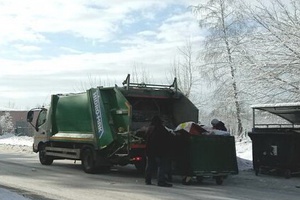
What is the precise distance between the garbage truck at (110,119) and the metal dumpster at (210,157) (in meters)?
1.71

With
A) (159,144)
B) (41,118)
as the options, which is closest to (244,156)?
(159,144)

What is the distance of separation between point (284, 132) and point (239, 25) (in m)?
13.4

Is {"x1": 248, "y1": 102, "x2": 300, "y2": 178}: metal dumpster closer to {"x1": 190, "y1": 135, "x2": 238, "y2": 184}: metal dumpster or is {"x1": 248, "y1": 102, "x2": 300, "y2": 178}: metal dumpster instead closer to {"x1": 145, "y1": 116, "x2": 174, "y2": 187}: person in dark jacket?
{"x1": 190, "y1": 135, "x2": 238, "y2": 184}: metal dumpster

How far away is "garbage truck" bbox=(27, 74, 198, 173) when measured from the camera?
44.3 ft

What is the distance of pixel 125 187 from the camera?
38.6ft

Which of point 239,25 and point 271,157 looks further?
point 239,25

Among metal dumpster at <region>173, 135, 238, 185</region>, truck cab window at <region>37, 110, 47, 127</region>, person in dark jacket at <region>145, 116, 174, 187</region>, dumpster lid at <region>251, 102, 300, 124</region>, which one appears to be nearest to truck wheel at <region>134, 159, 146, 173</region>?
person in dark jacket at <region>145, 116, 174, 187</region>

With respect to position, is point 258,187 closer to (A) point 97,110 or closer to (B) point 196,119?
(B) point 196,119

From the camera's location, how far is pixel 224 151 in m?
12.6

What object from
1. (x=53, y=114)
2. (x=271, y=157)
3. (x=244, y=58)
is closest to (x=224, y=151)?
(x=271, y=157)

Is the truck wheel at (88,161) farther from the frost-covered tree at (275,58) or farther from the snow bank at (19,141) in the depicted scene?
the snow bank at (19,141)

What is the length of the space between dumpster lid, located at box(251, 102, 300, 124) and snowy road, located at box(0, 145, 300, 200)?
6.90ft

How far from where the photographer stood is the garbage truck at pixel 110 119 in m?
13.5

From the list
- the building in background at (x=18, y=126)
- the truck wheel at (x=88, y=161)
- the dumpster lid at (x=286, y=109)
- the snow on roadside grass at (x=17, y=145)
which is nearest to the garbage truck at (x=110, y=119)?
the truck wheel at (x=88, y=161)
